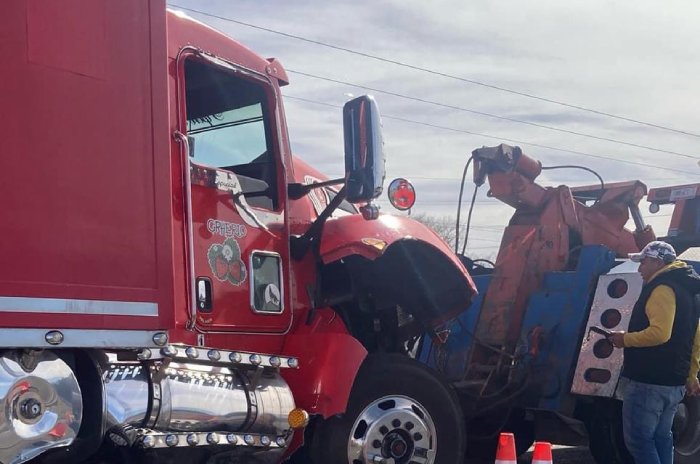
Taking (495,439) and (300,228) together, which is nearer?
(300,228)

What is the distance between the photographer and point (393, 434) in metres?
5.33

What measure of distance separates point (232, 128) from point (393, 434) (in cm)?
205

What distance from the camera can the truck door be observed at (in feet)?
15.6

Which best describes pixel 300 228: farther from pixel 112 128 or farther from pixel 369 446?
pixel 112 128

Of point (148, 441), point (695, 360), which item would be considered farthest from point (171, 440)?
→ point (695, 360)

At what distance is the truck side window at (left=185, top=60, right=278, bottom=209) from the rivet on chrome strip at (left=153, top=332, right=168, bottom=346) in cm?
118

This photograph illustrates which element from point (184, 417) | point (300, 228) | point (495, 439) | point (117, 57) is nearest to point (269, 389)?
point (184, 417)

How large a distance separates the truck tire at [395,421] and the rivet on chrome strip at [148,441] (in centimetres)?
135

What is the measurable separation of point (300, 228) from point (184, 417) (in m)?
1.56

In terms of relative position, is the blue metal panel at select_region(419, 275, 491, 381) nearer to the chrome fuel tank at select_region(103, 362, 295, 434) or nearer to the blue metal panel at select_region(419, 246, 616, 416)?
the blue metal panel at select_region(419, 246, 616, 416)

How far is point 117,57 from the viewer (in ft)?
13.0

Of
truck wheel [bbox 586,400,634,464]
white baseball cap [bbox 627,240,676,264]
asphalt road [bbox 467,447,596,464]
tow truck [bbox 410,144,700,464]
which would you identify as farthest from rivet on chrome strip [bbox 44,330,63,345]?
asphalt road [bbox 467,447,596,464]

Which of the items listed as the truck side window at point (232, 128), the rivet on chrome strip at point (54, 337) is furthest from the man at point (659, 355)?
the rivet on chrome strip at point (54, 337)

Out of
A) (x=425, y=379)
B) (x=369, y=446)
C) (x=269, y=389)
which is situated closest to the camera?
(x=269, y=389)
